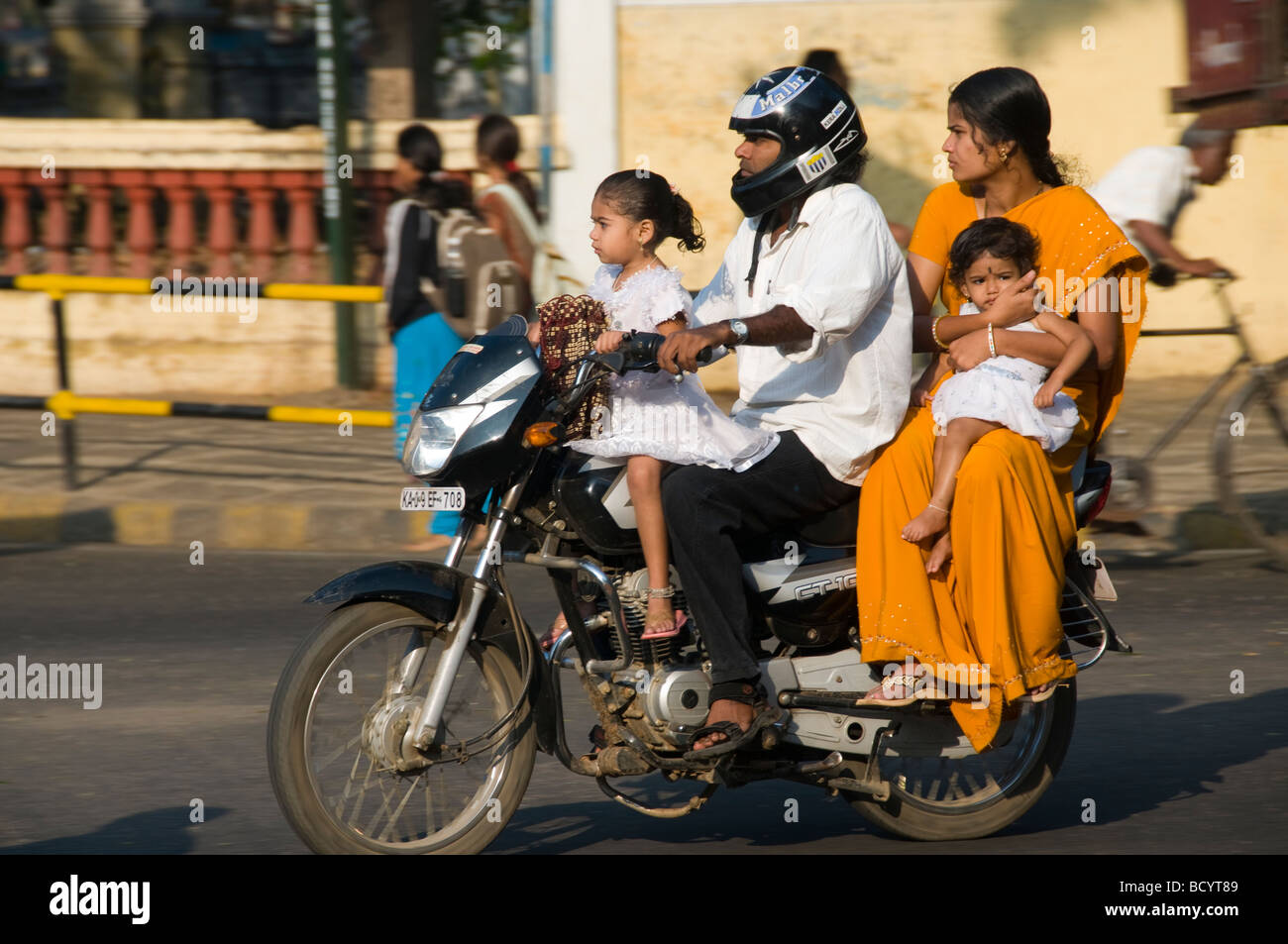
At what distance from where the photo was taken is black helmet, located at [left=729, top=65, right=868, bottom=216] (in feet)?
13.1

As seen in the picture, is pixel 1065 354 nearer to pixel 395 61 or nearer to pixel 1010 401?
pixel 1010 401

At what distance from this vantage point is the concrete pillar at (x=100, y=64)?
44.0 feet

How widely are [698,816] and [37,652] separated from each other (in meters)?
2.79

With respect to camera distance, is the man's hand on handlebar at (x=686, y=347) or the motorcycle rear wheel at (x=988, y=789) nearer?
the man's hand on handlebar at (x=686, y=347)

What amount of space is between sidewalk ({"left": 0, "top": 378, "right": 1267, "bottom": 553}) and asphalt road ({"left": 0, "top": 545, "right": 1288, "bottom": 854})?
58cm

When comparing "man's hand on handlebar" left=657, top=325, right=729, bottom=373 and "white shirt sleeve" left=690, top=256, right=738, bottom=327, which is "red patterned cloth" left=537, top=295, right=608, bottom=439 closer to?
"man's hand on handlebar" left=657, top=325, right=729, bottom=373

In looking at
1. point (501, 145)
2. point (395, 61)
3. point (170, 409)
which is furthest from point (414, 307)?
point (395, 61)

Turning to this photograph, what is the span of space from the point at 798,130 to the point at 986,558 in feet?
3.49

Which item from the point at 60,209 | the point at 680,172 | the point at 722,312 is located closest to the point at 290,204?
the point at 60,209

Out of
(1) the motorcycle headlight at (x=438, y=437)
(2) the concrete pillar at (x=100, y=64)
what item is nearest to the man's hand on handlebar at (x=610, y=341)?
(1) the motorcycle headlight at (x=438, y=437)

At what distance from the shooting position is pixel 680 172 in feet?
37.0

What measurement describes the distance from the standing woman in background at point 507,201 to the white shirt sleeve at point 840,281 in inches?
158

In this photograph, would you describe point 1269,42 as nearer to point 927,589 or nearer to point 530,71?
point 927,589

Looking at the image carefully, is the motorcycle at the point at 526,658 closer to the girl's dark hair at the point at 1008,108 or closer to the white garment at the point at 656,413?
the white garment at the point at 656,413
